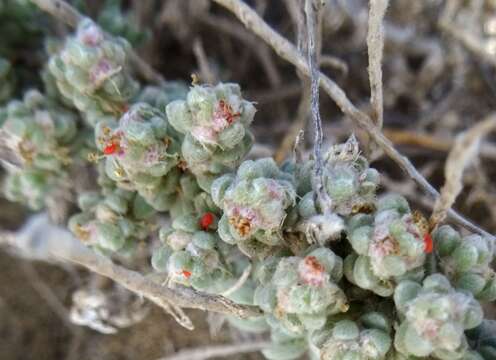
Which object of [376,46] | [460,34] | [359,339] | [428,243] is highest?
[460,34]

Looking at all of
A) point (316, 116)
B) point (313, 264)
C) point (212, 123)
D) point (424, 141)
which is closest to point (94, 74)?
point (212, 123)

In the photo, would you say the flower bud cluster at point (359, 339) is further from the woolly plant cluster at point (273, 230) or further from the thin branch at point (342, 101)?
the thin branch at point (342, 101)

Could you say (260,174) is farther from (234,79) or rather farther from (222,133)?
(234,79)

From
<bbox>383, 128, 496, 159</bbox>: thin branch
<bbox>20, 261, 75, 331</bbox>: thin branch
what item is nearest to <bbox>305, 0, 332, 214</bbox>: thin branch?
<bbox>383, 128, 496, 159</bbox>: thin branch

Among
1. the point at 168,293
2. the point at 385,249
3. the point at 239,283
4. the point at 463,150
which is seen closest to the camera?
the point at 463,150

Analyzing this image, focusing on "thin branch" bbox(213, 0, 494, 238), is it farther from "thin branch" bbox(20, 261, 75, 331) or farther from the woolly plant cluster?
"thin branch" bbox(20, 261, 75, 331)

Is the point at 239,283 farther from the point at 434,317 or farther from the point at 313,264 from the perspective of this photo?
the point at 434,317
